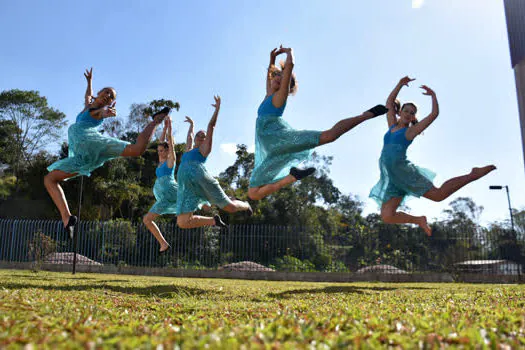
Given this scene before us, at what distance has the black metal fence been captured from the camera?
44.1ft

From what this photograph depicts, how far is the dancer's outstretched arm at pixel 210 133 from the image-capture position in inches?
256

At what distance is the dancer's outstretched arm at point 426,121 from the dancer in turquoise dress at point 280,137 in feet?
4.57

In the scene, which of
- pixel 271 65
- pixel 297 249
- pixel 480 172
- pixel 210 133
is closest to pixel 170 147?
pixel 210 133

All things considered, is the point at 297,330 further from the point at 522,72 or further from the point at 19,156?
the point at 19,156

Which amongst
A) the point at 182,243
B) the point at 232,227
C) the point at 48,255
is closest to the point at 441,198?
the point at 232,227

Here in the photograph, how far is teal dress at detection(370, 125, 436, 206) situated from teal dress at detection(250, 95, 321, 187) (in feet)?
5.05

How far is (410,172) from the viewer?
21.6 feet

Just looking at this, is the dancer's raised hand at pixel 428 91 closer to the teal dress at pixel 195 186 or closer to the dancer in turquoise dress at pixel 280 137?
the dancer in turquoise dress at pixel 280 137

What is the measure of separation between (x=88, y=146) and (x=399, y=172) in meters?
4.83

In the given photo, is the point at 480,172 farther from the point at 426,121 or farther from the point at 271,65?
the point at 271,65

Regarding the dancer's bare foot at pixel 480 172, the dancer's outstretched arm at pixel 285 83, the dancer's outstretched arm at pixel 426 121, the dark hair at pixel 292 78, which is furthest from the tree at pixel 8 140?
the dancer's bare foot at pixel 480 172

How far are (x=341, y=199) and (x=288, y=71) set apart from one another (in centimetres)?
3833

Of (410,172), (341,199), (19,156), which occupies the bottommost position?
(410,172)

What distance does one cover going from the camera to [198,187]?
22.2ft
